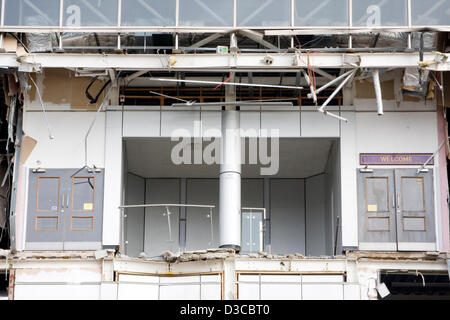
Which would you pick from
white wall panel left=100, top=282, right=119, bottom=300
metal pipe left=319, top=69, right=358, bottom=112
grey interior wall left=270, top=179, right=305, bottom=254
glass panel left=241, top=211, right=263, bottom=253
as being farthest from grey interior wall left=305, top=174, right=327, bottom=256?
white wall panel left=100, top=282, right=119, bottom=300

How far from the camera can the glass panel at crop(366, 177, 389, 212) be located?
36719 mm

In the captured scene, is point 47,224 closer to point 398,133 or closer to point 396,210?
point 396,210

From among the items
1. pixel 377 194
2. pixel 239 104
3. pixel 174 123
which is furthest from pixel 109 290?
pixel 377 194

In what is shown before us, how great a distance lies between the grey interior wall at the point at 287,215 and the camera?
42.1 metres

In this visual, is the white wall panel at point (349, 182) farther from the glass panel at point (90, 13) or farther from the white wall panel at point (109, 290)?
the glass panel at point (90, 13)

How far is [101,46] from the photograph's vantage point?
→ 3600 centimetres

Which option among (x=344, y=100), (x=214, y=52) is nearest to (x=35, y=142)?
(x=214, y=52)

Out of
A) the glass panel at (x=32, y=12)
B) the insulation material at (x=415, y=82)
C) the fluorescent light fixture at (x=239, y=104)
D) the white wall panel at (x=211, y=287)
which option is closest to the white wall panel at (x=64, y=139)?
the fluorescent light fixture at (x=239, y=104)

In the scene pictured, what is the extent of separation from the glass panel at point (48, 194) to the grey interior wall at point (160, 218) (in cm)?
586

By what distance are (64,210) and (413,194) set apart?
416 inches

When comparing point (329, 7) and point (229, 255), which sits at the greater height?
point (329, 7)

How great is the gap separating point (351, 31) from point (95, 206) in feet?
30.5

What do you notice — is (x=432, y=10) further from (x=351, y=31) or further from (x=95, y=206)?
(x=95, y=206)

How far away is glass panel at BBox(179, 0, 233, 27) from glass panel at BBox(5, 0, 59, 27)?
368cm
